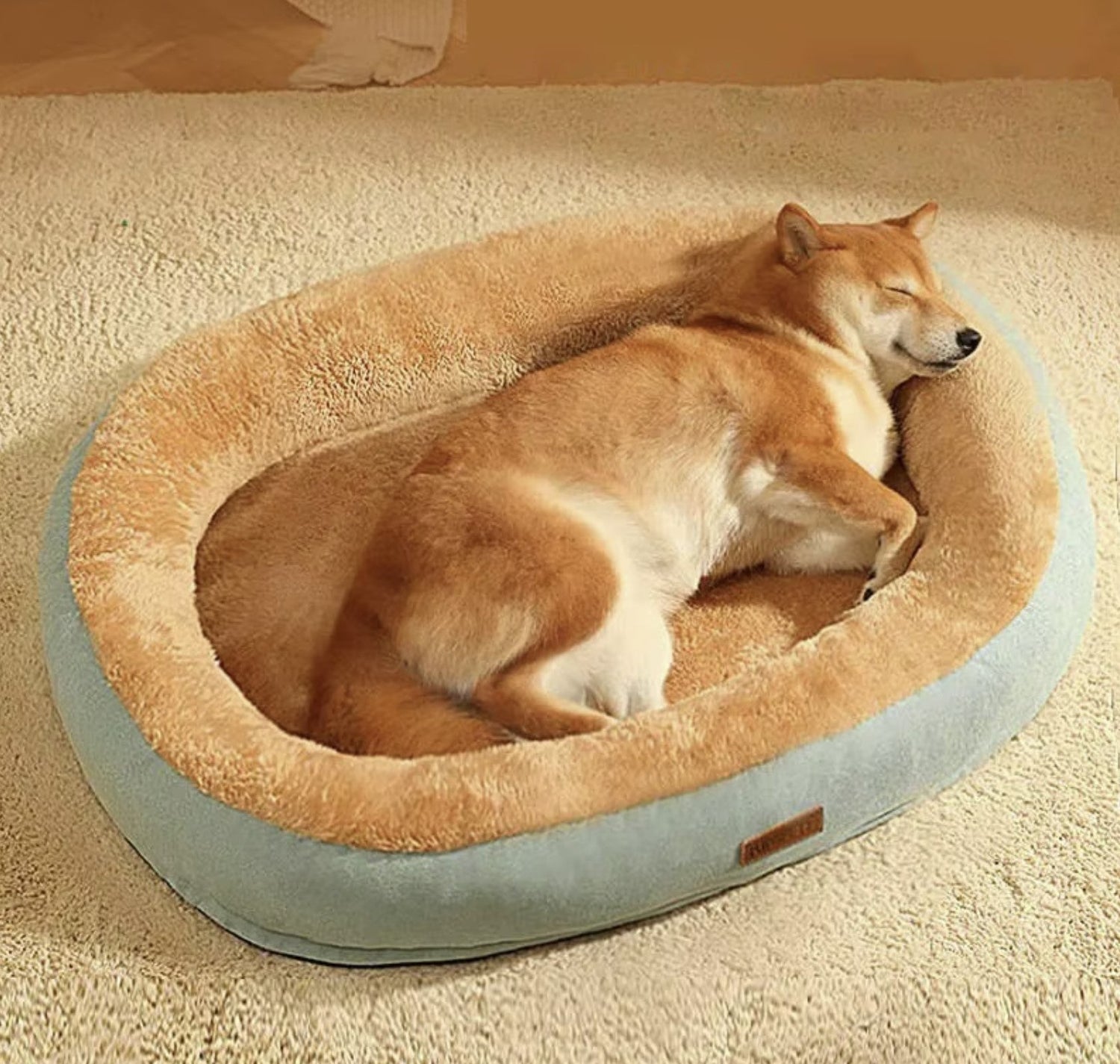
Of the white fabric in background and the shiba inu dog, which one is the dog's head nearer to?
the shiba inu dog

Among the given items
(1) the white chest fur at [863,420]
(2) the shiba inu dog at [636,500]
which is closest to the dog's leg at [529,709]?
(2) the shiba inu dog at [636,500]

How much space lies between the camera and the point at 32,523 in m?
1.98

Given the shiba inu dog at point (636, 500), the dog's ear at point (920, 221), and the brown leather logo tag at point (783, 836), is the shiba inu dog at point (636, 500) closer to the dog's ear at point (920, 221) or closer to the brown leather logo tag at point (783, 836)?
the dog's ear at point (920, 221)

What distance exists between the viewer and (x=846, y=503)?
1693mm

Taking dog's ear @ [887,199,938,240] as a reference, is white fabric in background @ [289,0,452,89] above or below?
below

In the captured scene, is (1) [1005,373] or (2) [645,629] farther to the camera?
(1) [1005,373]

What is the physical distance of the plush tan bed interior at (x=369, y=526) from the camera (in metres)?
1.46

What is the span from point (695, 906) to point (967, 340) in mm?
681

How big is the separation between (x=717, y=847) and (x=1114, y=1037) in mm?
369

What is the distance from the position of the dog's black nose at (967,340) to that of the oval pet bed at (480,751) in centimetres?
4

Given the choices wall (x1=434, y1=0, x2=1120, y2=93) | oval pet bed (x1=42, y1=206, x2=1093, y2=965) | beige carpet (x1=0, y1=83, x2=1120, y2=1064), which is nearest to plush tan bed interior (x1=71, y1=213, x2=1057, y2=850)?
oval pet bed (x1=42, y1=206, x2=1093, y2=965)

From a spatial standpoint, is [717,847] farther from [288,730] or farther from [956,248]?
[956,248]

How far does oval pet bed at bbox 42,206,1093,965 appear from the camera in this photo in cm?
143

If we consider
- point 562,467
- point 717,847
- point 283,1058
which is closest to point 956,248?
point 562,467
